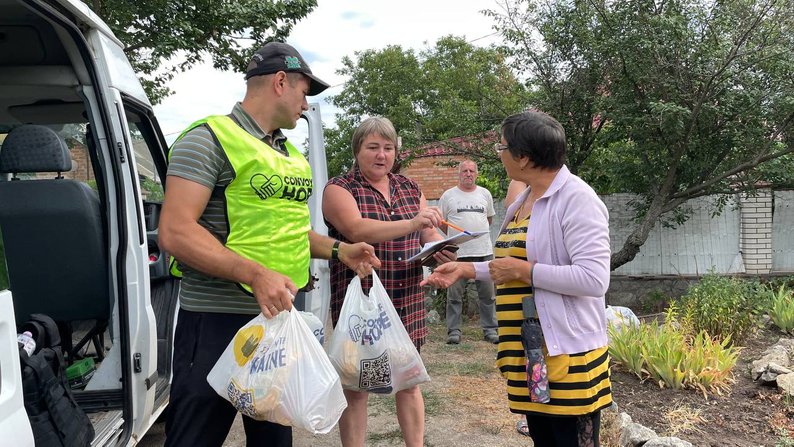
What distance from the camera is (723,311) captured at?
5.25 metres

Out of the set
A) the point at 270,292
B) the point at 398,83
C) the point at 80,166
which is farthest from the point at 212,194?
the point at 398,83

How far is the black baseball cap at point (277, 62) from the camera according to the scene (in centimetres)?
216

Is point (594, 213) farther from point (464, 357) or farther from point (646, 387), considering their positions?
point (464, 357)

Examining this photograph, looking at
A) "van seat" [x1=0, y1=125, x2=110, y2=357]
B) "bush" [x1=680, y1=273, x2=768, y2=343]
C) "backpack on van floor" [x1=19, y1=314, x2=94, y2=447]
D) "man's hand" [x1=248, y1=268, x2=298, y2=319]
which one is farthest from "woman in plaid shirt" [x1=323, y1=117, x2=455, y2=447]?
"bush" [x1=680, y1=273, x2=768, y2=343]

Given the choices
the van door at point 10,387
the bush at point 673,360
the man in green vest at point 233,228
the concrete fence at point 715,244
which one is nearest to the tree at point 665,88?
the concrete fence at point 715,244

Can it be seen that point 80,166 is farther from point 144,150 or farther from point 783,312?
point 783,312

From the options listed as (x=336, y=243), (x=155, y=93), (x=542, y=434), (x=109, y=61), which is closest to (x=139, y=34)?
(x=155, y=93)

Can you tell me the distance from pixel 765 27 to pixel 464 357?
454 centimetres

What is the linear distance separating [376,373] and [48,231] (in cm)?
196

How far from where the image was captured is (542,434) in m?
2.40

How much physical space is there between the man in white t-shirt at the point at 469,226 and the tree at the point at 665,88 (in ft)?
5.58

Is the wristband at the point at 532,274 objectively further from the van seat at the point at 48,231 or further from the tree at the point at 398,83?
the tree at the point at 398,83

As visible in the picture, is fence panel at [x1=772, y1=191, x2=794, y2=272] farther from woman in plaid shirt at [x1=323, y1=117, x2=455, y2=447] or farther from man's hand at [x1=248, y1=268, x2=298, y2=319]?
man's hand at [x1=248, y1=268, x2=298, y2=319]

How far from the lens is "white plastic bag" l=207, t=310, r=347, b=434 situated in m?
1.95
